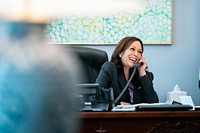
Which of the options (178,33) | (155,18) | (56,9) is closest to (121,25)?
(155,18)

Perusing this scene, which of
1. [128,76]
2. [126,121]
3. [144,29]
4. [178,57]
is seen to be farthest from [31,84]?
[178,57]

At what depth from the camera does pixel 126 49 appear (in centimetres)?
240

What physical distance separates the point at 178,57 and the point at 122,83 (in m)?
0.87

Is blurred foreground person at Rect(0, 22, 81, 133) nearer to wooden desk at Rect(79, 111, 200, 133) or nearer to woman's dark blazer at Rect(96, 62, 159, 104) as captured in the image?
wooden desk at Rect(79, 111, 200, 133)

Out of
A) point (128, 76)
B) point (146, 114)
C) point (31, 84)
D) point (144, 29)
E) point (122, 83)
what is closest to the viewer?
point (31, 84)

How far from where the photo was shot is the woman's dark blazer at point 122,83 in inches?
87.1

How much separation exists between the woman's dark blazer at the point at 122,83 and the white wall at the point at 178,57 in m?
0.60

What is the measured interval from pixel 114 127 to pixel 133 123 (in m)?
0.08

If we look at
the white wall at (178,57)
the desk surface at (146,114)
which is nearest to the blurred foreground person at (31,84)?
the desk surface at (146,114)

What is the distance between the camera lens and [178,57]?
2.94 metres

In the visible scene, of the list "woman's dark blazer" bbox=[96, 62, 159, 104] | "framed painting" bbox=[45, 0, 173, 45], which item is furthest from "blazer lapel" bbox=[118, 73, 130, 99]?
"framed painting" bbox=[45, 0, 173, 45]

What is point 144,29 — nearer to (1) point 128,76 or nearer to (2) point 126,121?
(1) point 128,76

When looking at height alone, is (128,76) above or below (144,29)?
below

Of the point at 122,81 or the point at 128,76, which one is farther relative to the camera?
the point at 128,76
